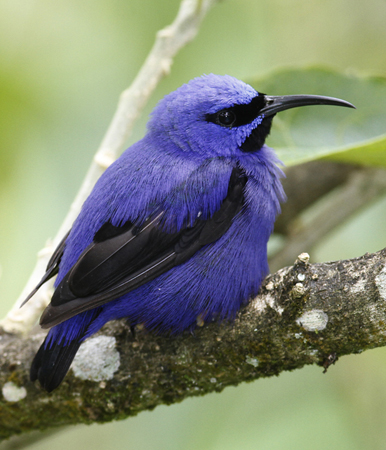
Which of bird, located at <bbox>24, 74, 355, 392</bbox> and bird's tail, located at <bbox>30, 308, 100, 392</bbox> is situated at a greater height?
bird, located at <bbox>24, 74, 355, 392</bbox>

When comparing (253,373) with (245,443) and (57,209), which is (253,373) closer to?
(245,443)

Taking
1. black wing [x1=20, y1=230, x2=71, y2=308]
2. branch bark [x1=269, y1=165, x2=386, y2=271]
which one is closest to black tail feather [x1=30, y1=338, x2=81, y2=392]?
black wing [x1=20, y1=230, x2=71, y2=308]

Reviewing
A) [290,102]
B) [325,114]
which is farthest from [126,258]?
[325,114]

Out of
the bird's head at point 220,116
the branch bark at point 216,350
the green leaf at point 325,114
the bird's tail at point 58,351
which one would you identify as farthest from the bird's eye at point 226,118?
the bird's tail at point 58,351

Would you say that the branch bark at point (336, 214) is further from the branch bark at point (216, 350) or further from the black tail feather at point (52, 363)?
the black tail feather at point (52, 363)

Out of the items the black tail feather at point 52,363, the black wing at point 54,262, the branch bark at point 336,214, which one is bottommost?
the black tail feather at point 52,363

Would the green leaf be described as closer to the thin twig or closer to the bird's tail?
the thin twig

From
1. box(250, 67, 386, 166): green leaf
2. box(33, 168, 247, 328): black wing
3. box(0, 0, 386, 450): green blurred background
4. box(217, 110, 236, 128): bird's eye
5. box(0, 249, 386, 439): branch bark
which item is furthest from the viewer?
box(0, 0, 386, 450): green blurred background
